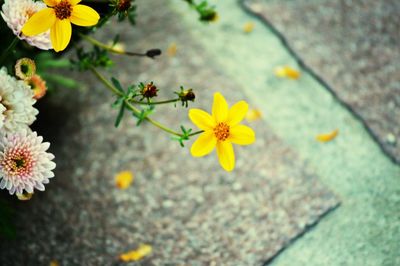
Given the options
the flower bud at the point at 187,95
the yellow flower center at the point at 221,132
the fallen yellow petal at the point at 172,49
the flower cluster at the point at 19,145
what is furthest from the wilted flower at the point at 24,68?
the fallen yellow petal at the point at 172,49

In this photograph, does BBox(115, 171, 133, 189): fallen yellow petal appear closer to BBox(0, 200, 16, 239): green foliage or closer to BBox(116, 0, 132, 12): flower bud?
BBox(0, 200, 16, 239): green foliage

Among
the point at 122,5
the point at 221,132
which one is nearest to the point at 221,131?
the point at 221,132

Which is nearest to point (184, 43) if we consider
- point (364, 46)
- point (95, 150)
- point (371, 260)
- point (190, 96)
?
point (95, 150)

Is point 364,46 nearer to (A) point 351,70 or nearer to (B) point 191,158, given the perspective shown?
(A) point 351,70

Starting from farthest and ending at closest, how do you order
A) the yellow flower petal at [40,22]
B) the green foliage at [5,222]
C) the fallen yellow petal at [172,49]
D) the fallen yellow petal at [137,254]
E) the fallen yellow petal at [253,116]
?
the fallen yellow petal at [172,49], the fallen yellow petal at [253,116], the fallen yellow petal at [137,254], the green foliage at [5,222], the yellow flower petal at [40,22]

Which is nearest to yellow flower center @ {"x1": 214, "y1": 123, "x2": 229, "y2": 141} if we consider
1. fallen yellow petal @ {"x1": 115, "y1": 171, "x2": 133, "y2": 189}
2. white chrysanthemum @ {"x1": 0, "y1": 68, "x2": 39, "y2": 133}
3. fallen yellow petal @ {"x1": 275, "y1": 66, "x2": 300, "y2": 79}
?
white chrysanthemum @ {"x1": 0, "y1": 68, "x2": 39, "y2": 133}

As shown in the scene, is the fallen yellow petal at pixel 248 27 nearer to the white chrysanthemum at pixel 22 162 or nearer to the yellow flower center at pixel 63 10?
the yellow flower center at pixel 63 10
